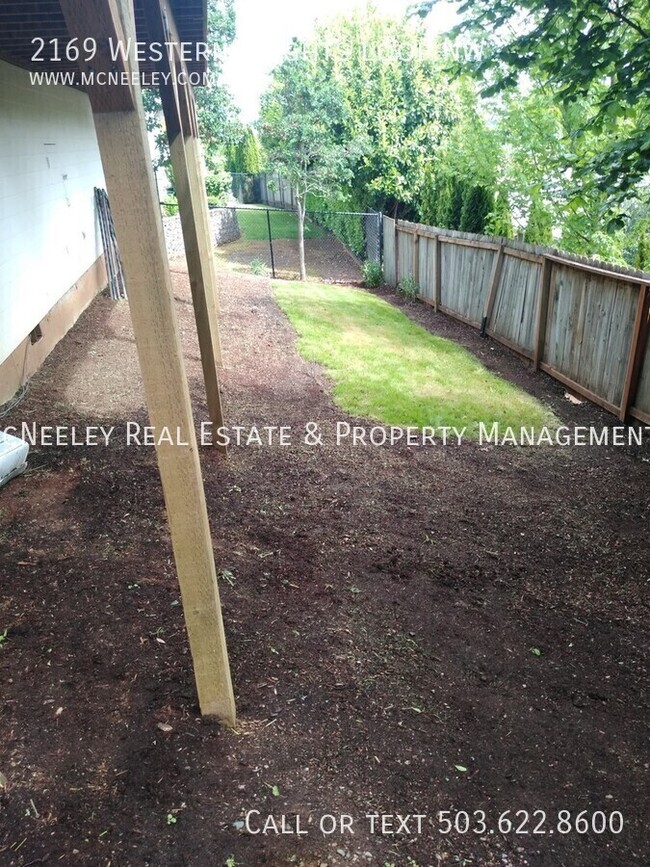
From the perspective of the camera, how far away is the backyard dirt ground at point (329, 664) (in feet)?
7.17

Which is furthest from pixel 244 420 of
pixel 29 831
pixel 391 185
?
pixel 391 185

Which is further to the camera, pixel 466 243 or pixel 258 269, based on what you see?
pixel 258 269

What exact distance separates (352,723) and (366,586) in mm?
1129

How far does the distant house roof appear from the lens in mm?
4473

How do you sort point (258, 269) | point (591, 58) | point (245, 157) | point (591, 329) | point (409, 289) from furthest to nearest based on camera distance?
1. point (245, 157)
2. point (258, 269)
3. point (409, 289)
4. point (591, 329)
5. point (591, 58)

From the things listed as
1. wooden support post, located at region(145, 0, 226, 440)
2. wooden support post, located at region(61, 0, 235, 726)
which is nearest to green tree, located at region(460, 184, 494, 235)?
wooden support post, located at region(145, 0, 226, 440)

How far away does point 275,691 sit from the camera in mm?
2791

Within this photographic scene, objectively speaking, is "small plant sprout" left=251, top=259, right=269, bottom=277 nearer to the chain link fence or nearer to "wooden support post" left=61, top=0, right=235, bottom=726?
the chain link fence

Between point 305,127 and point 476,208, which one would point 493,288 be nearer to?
point 476,208

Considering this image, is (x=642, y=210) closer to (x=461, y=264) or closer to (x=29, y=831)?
(x=461, y=264)

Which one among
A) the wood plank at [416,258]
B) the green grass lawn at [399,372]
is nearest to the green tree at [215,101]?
the wood plank at [416,258]

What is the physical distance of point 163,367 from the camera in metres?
1.98

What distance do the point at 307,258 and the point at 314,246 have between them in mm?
1781

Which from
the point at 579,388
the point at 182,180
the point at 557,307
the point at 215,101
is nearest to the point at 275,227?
the point at 215,101
